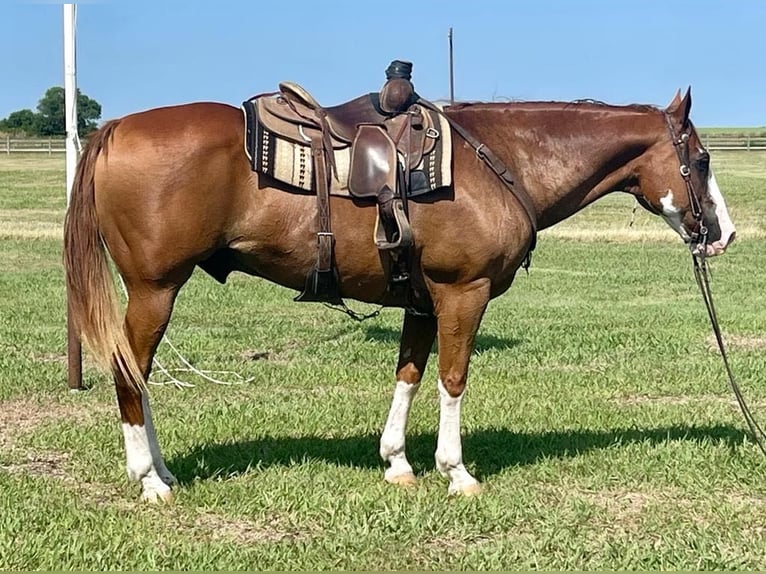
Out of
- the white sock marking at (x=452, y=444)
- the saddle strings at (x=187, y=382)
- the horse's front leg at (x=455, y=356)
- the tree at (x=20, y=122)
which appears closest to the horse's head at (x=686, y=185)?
the horse's front leg at (x=455, y=356)

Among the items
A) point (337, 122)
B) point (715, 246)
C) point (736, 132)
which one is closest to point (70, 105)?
point (337, 122)

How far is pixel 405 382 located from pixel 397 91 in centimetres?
168

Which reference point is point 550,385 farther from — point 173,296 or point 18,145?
point 18,145

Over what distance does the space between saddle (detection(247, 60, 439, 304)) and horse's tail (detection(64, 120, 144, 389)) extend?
92 centimetres

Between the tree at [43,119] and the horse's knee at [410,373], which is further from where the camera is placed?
the tree at [43,119]

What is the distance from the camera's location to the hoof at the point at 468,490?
4.95 meters

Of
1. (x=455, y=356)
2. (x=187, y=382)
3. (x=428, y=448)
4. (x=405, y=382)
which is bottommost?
(x=187, y=382)

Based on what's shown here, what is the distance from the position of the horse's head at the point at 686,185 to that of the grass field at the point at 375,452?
4.60ft

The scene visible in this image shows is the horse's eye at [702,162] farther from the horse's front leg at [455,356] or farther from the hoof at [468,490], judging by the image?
the hoof at [468,490]

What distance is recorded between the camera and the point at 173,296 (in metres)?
4.73

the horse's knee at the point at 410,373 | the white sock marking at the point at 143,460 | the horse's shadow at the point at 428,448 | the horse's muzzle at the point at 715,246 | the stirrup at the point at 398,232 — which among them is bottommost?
the horse's shadow at the point at 428,448

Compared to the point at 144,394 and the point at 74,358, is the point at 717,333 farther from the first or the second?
the point at 74,358

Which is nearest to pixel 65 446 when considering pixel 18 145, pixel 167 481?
pixel 167 481

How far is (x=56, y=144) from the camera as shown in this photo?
5684 centimetres
